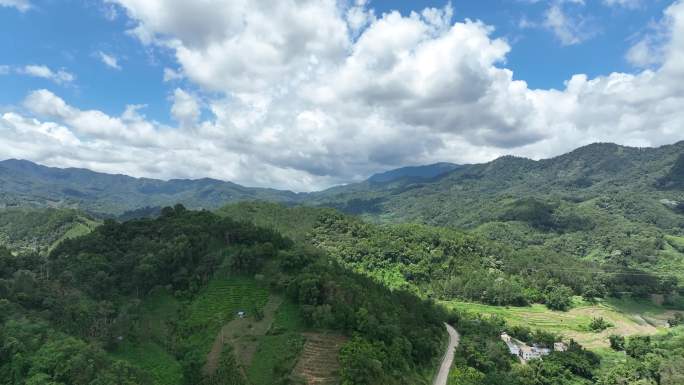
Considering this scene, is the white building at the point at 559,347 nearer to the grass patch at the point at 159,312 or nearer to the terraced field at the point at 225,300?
the terraced field at the point at 225,300

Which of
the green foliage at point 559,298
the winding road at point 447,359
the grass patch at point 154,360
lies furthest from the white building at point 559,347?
the grass patch at point 154,360

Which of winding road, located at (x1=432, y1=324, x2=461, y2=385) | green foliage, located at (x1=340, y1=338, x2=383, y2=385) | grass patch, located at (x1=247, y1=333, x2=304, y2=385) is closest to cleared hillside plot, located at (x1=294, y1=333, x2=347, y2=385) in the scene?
grass patch, located at (x1=247, y1=333, x2=304, y2=385)

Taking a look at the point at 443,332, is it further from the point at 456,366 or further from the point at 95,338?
the point at 95,338

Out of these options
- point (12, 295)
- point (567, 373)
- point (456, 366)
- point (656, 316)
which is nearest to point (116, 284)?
point (12, 295)

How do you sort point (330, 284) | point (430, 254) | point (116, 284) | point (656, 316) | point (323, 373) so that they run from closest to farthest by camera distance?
point (323, 373)
point (330, 284)
point (116, 284)
point (656, 316)
point (430, 254)

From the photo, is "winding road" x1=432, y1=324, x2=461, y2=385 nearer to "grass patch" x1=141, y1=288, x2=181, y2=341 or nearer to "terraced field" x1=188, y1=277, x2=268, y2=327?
"terraced field" x1=188, y1=277, x2=268, y2=327

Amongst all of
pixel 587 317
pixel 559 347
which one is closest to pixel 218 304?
pixel 559 347

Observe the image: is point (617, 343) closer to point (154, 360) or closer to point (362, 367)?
point (362, 367)
